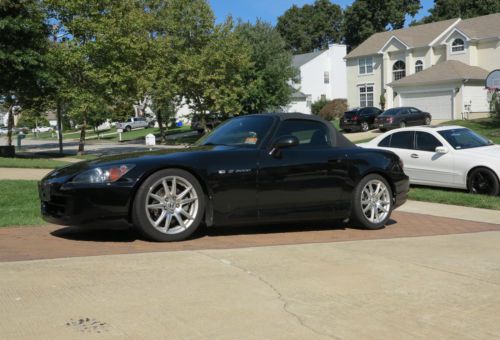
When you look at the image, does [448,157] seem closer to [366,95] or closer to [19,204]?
[19,204]

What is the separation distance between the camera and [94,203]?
5.84 metres

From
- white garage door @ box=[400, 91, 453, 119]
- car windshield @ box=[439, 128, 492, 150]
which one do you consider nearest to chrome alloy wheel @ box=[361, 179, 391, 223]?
car windshield @ box=[439, 128, 492, 150]

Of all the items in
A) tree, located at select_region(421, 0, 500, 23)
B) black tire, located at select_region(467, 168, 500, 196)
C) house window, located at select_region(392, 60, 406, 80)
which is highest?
tree, located at select_region(421, 0, 500, 23)

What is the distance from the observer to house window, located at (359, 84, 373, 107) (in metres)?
54.4

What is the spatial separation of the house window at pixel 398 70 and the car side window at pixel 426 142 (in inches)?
1620

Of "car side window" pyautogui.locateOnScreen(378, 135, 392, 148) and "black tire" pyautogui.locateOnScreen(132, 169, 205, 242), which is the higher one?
"car side window" pyautogui.locateOnScreen(378, 135, 392, 148)

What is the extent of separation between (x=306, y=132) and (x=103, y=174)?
8.92 ft

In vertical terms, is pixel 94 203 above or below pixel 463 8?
below

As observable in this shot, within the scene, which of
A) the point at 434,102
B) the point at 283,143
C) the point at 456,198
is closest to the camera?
the point at 283,143

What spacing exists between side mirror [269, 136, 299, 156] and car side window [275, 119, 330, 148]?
22 cm

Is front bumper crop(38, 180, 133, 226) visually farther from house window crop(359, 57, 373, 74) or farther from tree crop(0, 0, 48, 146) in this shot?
house window crop(359, 57, 373, 74)

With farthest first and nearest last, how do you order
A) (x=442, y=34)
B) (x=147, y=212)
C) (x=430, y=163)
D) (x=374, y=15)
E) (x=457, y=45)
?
1. (x=374, y=15)
2. (x=442, y=34)
3. (x=457, y=45)
4. (x=430, y=163)
5. (x=147, y=212)

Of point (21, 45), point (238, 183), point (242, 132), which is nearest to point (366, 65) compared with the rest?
point (21, 45)

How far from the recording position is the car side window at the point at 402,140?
509 inches
